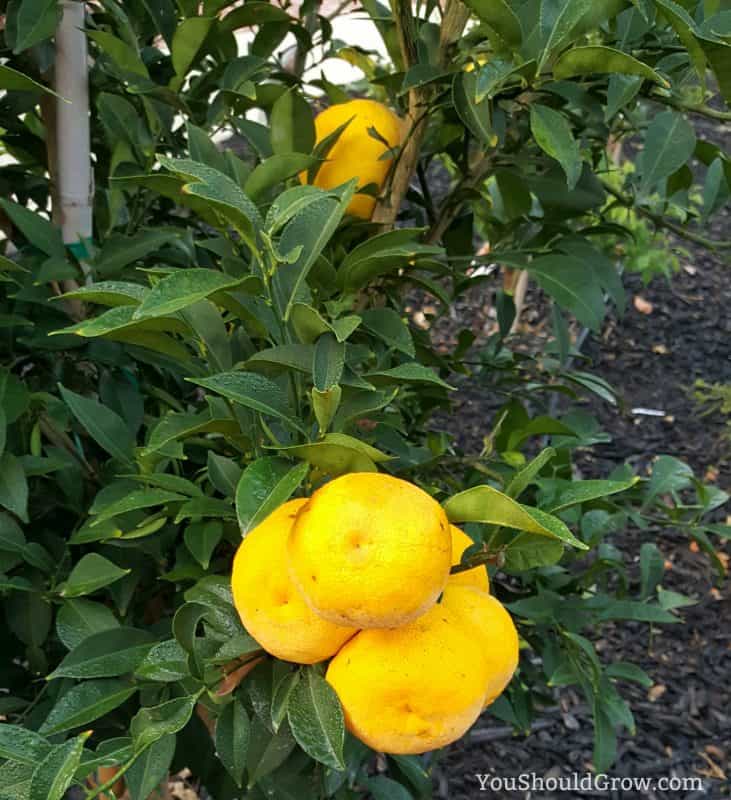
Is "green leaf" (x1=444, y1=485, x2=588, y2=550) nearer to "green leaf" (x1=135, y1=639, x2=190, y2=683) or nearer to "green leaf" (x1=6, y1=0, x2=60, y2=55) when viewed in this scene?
"green leaf" (x1=135, y1=639, x2=190, y2=683)

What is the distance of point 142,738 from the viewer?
409mm

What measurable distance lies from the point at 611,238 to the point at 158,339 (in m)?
2.15

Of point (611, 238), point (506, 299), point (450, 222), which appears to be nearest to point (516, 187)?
point (450, 222)

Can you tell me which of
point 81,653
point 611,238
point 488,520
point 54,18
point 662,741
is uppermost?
point 54,18

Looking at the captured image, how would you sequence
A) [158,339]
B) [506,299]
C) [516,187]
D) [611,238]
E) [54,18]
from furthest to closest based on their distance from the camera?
[611,238], [506,299], [516,187], [54,18], [158,339]

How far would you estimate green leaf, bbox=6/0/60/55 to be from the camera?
58cm

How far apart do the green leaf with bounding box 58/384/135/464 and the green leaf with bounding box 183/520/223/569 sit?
0.28 feet

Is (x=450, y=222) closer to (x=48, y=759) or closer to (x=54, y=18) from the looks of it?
(x=54, y=18)

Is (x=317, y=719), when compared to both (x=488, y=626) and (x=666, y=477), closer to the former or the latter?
(x=488, y=626)

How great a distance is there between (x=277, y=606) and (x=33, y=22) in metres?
0.41

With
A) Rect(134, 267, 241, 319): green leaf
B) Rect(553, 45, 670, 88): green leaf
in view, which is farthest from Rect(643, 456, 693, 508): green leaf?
Rect(134, 267, 241, 319): green leaf

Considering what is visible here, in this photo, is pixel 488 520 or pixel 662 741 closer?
pixel 488 520

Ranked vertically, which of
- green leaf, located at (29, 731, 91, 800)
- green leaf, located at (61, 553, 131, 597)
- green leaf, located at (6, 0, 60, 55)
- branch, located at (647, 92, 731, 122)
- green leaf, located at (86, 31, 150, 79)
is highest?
green leaf, located at (6, 0, 60, 55)

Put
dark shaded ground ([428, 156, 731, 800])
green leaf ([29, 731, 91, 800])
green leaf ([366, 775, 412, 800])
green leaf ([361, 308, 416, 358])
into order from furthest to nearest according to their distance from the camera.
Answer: dark shaded ground ([428, 156, 731, 800]), green leaf ([366, 775, 412, 800]), green leaf ([361, 308, 416, 358]), green leaf ([29, 731, 91, 800])
